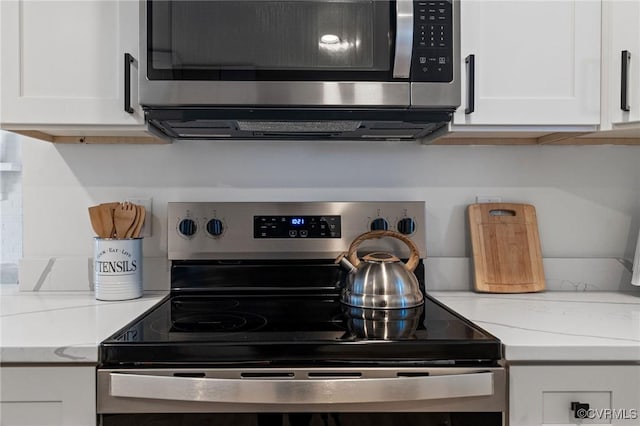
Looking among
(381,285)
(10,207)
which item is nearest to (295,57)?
(381,285)

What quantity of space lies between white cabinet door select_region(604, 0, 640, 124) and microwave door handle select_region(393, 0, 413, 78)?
0.54 meters

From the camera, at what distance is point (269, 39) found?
1299mm

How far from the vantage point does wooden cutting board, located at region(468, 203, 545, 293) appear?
5.30ft

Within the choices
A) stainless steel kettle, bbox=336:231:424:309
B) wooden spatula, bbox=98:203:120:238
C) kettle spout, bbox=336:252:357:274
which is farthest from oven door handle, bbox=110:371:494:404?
wooden spatula, bbox=98:203:120:238

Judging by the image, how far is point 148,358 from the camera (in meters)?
1.04

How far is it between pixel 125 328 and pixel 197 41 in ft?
2.28

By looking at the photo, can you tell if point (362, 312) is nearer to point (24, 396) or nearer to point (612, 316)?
point (612, 316)

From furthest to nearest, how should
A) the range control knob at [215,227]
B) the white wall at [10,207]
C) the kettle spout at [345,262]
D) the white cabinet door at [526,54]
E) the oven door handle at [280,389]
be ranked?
the white wall at [10,207]
the range control knob at [215,227]
the kettle spout at [345,262]
the white cabinet door at [526,54]
the oven door handle at [280,389]

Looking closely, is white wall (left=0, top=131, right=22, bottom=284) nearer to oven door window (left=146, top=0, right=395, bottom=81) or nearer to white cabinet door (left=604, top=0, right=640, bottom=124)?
oven door window (left=146, top=0, right=395, bottom=81)

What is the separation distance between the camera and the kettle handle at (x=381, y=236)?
149cm

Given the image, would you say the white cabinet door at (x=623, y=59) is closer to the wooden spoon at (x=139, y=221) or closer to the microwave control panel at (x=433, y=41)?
the microwave control panel at (x=433, y=41)

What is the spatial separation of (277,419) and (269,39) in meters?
0.87

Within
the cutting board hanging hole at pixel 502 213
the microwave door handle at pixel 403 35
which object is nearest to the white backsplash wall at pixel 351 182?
the cutting board hanging hole at pixel 502 213

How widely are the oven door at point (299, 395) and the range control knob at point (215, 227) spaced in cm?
60
